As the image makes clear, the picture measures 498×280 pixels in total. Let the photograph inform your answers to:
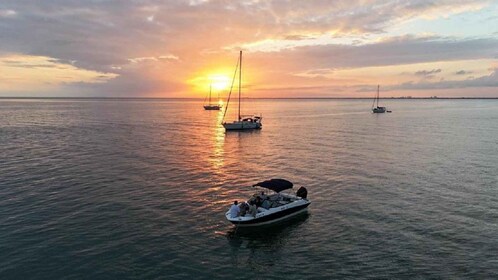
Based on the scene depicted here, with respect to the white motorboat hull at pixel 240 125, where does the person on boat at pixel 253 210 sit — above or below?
below

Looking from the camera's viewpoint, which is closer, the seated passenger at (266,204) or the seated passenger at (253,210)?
the seated passenger at (253,210)

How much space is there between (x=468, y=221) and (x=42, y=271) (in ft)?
123

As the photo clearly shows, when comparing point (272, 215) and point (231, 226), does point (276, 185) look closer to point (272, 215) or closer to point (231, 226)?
point (272, 215)

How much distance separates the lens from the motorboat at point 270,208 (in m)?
35.9

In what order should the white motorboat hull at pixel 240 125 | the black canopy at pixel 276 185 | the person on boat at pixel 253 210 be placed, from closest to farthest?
the person on boat at pixel 253 210 → the black canopy at pixel 276 185 → the white motorboat hull at pixel 240 125

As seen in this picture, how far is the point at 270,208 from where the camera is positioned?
3788cm

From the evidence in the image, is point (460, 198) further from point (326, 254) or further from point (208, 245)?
point (208, 245)

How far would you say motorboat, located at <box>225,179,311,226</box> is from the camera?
1415 inches

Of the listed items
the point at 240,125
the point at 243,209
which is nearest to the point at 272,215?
the point at 243,209

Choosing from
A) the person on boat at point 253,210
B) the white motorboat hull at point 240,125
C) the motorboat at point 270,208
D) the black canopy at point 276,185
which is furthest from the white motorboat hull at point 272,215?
the white motorboat hull at point 240,125

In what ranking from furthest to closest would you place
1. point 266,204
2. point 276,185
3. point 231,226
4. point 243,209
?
1. point 276,185
2. point 266,204
3. point 231,226
4. point 243,209

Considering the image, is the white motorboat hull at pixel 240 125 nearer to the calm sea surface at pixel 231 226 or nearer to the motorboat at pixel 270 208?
the calm sea surface at pixel 231 226

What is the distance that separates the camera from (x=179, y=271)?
27.9 meters

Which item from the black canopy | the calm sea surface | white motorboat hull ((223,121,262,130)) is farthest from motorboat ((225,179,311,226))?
white motorboat hull ((223,121,262,130))
